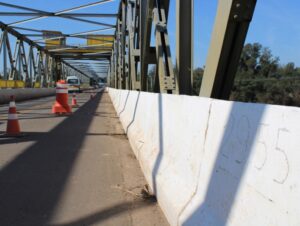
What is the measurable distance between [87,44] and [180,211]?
47.9 metres

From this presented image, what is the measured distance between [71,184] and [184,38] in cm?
255

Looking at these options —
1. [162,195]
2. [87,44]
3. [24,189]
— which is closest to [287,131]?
[162,195]

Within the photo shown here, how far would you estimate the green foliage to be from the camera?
5.49 meters

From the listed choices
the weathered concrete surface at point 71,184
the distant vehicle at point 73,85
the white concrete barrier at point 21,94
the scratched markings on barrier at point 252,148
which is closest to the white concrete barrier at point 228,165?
the scratched markings on barrier at point 252,148

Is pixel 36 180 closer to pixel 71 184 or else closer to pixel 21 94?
pixel 71 184

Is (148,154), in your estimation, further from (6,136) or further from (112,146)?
(6,136)

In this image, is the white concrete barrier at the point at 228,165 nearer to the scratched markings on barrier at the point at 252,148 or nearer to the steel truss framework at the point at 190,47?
the scratched markings on barrier at the point at 252,148

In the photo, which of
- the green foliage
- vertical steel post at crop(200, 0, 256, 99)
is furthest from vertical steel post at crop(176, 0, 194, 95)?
vertical steel post at crop(200, 0, 256, 99)

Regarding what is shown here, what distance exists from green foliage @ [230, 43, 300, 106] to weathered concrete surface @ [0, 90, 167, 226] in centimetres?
199

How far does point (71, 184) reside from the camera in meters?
5.78

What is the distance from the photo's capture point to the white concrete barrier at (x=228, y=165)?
2.23 m

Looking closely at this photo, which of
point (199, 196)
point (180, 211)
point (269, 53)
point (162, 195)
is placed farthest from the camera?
point (269, 53)

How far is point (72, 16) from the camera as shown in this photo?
A: 3048cm

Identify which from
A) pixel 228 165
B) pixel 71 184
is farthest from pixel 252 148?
pixel 71 184
